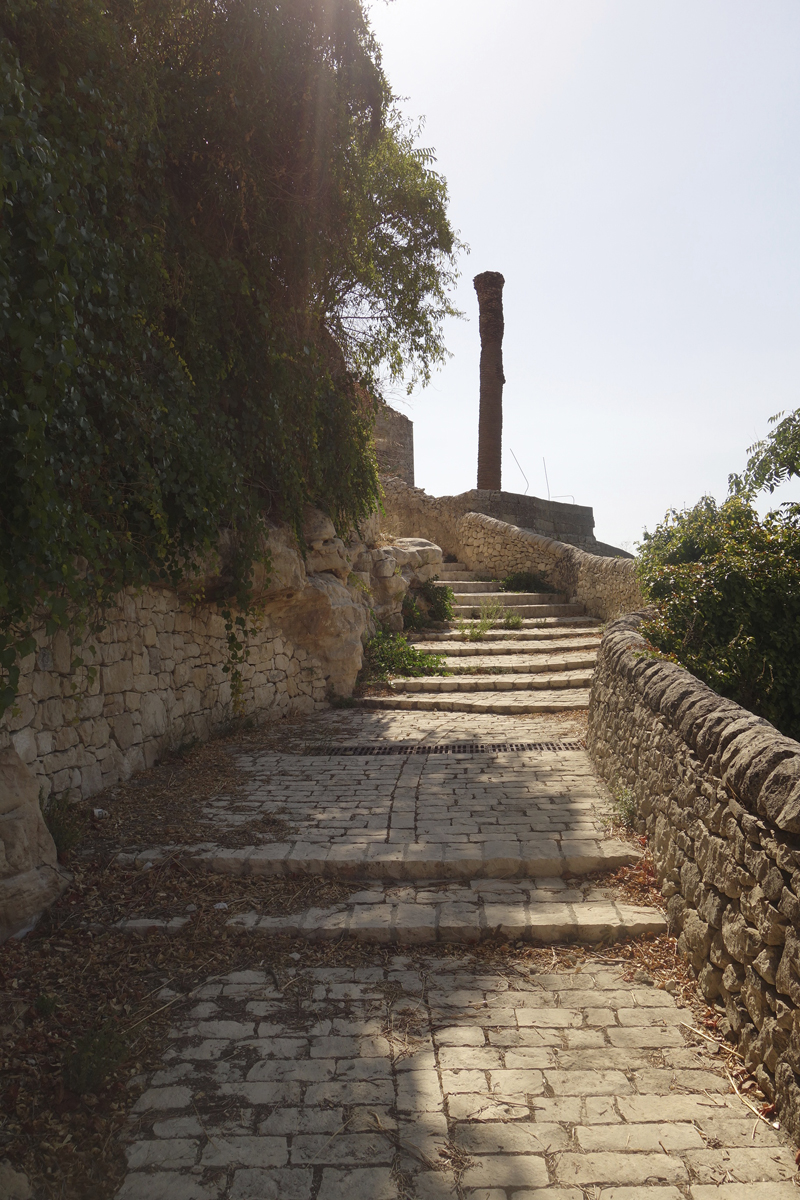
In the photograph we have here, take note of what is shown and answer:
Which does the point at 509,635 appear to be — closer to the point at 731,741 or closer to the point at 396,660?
the point at 396,660

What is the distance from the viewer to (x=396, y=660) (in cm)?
998

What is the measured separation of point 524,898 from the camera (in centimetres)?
405

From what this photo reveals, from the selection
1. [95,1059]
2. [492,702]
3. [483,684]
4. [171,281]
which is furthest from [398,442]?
[95,1059]

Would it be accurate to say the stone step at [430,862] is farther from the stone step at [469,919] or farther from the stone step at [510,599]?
the stone step at [510,599]

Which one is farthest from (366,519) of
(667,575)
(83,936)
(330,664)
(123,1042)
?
(123,1042)

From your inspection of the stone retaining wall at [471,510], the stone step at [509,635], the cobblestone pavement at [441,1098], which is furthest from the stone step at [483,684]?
the stone retaining wall at [471,510]

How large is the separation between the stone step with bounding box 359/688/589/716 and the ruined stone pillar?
392 inches

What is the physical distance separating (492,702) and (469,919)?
4.88m

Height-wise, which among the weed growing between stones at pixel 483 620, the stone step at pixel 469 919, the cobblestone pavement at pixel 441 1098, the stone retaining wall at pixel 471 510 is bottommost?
the cobblestone pavement at pixel 441 1098

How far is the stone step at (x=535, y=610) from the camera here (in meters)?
12.8

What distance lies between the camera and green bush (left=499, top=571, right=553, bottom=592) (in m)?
14.2

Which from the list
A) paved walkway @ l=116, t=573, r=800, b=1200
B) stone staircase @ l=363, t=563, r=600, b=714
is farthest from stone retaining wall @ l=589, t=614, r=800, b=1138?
stone staircase @ l=363, t=563, r=600, b=714

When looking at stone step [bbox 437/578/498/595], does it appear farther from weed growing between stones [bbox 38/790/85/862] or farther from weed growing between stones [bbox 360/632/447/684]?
weed growing between stones [bbox 38/790/85/862]

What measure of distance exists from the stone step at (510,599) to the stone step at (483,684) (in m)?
3.67
